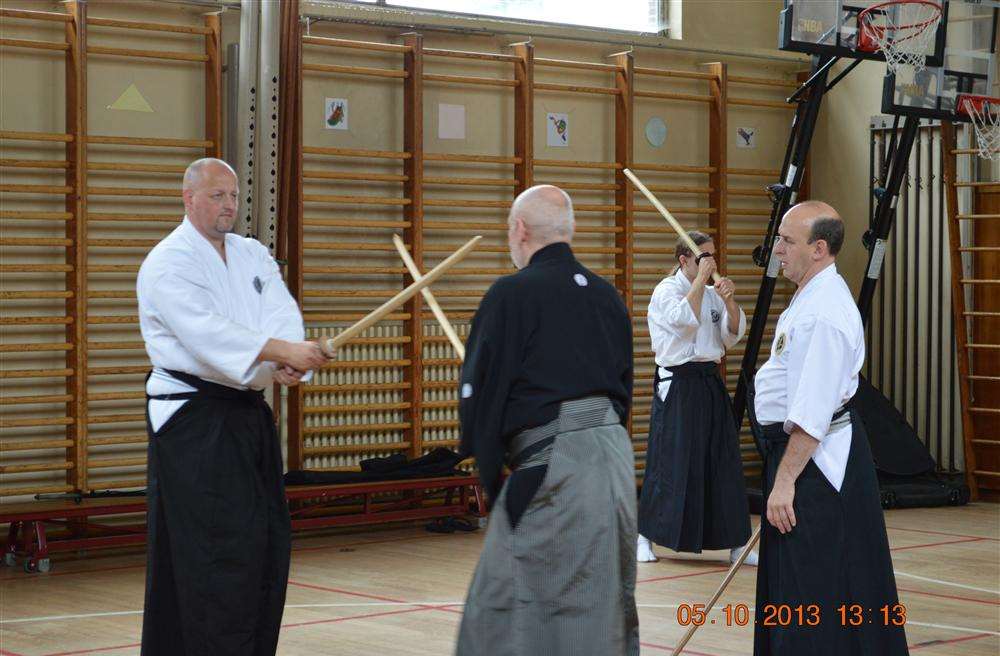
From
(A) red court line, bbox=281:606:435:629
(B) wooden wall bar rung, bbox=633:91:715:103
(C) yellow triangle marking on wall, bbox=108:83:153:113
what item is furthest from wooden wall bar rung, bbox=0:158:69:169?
(B) wooden wall bar rung, bbox=633:91:715:103

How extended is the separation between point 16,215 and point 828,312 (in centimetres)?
469

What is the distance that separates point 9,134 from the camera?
6766 mm

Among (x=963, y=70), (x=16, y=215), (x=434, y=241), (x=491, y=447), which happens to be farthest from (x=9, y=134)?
(x=963, y=70)

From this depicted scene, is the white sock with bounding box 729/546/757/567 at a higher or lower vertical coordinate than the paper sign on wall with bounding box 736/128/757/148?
lower

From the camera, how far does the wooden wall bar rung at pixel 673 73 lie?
9.15 metres

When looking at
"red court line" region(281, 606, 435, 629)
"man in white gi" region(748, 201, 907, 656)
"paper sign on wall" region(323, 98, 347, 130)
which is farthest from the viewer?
"paper sign on wall" region(323, 98, 347, 130)

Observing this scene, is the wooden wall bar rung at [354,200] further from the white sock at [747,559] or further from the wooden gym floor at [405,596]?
the white sock at [747,559]

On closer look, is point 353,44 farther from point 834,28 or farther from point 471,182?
point 834,28

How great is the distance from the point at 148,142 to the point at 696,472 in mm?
3393

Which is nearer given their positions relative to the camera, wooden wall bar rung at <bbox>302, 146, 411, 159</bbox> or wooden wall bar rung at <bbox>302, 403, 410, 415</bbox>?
wooden wall bar rung at <bbox>302, 146, 411, 159</bbox>

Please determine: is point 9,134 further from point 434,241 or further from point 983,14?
point 983,14

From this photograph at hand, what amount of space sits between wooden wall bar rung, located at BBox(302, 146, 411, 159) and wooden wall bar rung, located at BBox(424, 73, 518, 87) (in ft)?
1.69

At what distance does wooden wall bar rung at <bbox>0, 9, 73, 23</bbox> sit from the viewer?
6.75m

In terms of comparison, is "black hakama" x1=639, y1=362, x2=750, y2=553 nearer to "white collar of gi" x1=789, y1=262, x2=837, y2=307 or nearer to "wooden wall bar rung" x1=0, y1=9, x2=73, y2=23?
Answer: "white collar of gi" x1=789, y1=262, x2=837, y2=307
